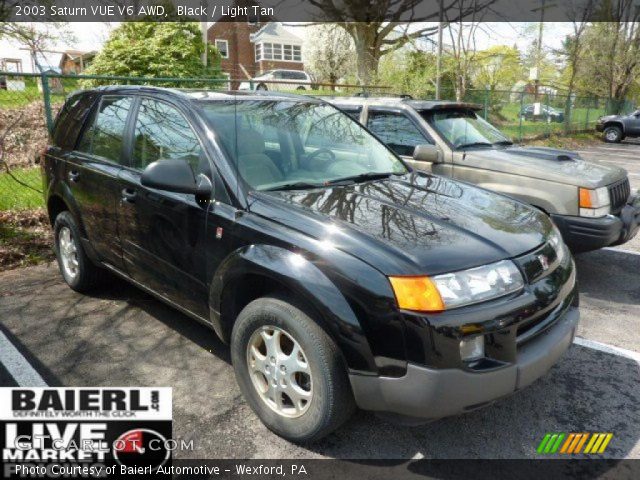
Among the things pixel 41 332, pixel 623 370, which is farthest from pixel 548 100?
pixel 41 332

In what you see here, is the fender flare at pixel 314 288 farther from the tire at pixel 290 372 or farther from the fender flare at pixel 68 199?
the fender flare at pixel 68 199

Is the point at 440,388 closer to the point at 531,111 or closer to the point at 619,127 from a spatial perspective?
the point at 531,111

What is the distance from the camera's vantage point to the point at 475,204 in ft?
10.2

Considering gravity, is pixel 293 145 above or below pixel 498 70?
below

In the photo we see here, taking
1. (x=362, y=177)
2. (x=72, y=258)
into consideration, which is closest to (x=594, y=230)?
(x=362, y=177)

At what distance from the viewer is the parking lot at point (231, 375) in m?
2.70

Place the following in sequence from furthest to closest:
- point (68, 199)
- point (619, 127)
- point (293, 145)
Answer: point (619, 127) < point (68, 199) < point (293, 145)

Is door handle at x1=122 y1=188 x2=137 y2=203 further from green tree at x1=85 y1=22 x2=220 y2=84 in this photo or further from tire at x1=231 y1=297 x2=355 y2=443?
green tree at x1=85 y1=22 x2=220 y2=84

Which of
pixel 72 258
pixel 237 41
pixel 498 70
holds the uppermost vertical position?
pixel 237 41

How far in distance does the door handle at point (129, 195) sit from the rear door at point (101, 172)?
111 mm

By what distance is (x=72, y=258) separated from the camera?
15.1 ft

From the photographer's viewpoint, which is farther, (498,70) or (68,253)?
(498,70)

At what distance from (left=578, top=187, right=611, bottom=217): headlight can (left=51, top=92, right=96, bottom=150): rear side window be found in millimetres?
4289

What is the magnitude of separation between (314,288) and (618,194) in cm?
385
